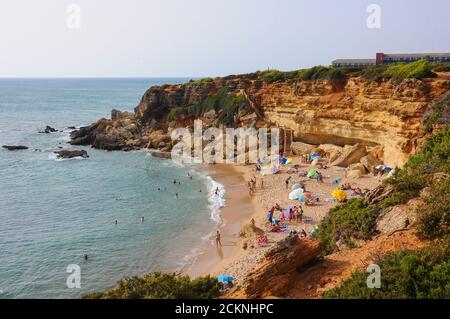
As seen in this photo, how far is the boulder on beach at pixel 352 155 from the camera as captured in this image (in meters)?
31.6

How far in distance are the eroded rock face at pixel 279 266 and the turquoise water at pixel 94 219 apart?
31.7 feet

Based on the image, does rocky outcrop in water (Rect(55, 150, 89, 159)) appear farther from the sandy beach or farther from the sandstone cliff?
the sandy beach

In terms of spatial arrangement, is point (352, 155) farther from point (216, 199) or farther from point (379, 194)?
point (379, 194)

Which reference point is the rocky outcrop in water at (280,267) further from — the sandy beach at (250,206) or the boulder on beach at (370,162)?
the boulder on beach at (370,162)

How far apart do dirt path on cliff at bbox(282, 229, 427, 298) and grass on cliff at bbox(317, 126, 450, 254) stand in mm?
573

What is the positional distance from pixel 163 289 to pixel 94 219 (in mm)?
17258

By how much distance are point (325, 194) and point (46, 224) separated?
1791cm

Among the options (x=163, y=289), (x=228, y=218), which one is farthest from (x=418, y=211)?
(x=228, y=218)

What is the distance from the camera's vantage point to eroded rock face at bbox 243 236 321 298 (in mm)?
9367

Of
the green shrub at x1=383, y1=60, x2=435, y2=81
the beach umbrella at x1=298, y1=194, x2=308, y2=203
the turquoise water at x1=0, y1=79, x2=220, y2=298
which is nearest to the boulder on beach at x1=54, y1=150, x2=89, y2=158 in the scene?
the turquoise water at x1=0, y1=79, x2=220, y2=298

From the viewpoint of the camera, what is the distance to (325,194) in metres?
26.7
